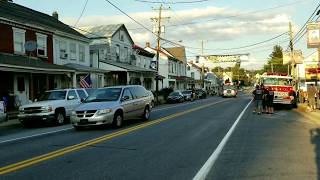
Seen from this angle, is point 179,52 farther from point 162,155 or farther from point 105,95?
point 162,155

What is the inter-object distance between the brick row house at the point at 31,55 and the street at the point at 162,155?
13.5 meters

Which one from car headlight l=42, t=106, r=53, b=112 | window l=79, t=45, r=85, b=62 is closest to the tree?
window l=79, t=45, r=85, b=62

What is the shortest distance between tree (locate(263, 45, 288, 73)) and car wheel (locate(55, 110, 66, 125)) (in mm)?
108088

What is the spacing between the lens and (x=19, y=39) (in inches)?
1312

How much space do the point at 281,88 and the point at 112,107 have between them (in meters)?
18.8

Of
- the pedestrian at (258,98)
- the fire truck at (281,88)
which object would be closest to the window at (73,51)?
the fire truck at (281,88)

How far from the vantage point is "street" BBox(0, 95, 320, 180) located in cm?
937

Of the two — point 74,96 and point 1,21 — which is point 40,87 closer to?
point 1,21

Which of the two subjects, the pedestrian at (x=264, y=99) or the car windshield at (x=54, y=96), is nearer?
the car windshield at (x=54, y=96)

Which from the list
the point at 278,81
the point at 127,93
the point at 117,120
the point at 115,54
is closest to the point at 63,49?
the point at 115,54

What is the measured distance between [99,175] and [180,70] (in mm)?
86550

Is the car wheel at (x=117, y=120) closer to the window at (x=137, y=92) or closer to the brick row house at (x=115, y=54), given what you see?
the window at (x=137, y=92)

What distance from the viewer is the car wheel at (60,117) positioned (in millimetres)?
22625

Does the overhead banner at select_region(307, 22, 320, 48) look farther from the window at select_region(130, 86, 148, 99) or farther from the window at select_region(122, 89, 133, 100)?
the window at select_region(122, 89, 133, 100)
